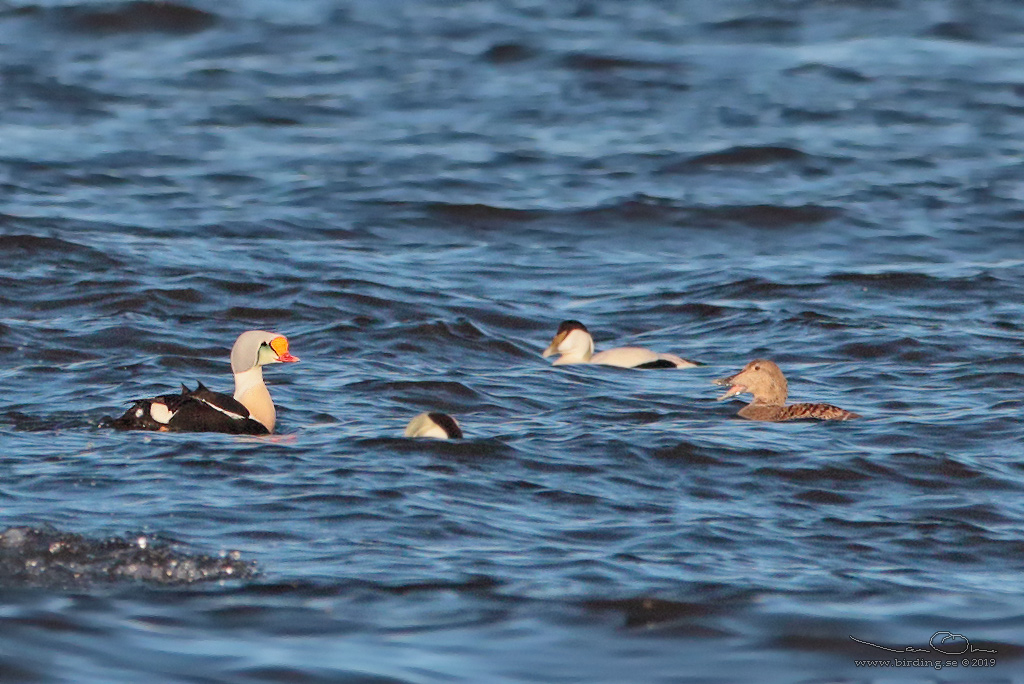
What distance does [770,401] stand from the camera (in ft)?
34.8

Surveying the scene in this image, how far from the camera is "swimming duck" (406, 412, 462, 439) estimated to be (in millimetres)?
9305

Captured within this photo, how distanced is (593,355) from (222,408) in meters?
3.45

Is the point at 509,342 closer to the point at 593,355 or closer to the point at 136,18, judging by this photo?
the point at 593,355

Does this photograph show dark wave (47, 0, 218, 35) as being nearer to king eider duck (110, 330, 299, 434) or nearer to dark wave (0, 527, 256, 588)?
king eider duck (110, 330, 299, 434)

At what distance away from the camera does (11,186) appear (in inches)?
732

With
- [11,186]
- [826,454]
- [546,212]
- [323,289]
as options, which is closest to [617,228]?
[546,212]

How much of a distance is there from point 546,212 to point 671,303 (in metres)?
4.14

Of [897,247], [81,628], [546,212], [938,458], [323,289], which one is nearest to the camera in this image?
[81,628]

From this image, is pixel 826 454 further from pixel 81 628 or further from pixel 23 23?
pixel 23 23

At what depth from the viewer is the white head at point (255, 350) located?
10.3 meters

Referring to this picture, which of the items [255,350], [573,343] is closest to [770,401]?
[573,343]

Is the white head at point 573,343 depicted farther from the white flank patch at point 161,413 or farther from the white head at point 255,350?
the white flank patch at point 161,413

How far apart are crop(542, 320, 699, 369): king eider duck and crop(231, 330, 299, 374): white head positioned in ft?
8.16

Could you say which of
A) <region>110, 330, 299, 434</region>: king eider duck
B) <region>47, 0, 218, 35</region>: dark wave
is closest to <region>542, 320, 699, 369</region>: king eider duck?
<region>110, 330, 299, 434</region>: king eider duck
